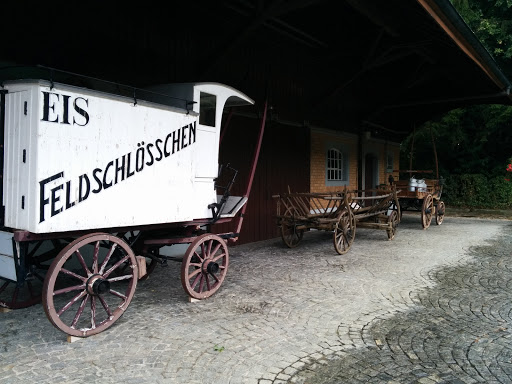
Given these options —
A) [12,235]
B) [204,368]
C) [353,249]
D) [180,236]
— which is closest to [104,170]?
[12,235]

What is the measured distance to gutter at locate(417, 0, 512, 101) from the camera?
20.3ft

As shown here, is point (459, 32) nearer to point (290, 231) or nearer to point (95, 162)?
point (290, 231)

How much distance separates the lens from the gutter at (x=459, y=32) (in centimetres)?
619

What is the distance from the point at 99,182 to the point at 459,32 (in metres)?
6.82

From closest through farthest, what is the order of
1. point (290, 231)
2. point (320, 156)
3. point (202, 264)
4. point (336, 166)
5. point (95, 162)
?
point (95, 162)
point (202, 264)
point (290, 231)
point (320, 156)
point (336, 166)

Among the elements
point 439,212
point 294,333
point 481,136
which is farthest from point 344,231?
point 481,136

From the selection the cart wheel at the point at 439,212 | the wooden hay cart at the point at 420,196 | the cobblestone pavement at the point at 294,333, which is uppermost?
the wooden hay cart at the point at 420,196

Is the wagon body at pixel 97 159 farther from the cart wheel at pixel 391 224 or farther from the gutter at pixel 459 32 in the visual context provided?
the cart wheel at pixel 391 224

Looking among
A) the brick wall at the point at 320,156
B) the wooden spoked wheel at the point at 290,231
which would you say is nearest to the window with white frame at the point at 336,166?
the brick wall at the point at 320,156

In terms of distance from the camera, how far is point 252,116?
29.0 ft

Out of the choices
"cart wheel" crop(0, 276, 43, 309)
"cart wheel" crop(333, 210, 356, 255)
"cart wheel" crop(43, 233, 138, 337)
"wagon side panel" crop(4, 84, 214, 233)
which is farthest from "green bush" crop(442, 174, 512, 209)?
"cart wheel" crop(0, 276, 43, 309)

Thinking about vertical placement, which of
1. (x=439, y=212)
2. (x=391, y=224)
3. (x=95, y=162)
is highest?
(x=95, y=162)

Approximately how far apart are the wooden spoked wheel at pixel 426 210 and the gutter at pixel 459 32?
3.65 m

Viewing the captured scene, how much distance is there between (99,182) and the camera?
371cm
